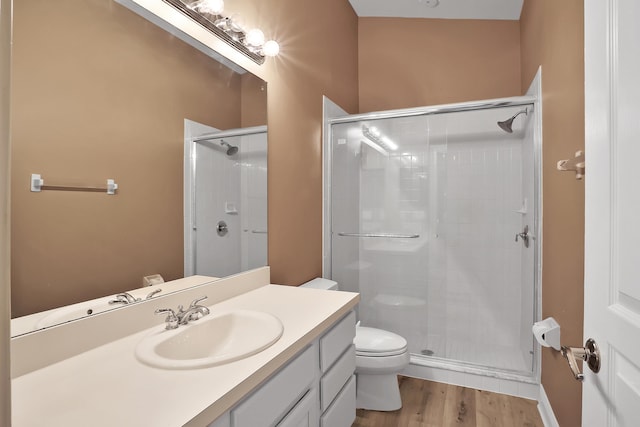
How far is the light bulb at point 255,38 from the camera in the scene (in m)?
1.65

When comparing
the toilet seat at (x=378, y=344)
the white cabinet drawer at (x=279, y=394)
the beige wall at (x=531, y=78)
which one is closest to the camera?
the white cabinet drawer at (x=279, y=394)

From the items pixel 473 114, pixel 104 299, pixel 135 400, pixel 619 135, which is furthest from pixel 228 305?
pixel 473 114

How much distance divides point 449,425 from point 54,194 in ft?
7.01

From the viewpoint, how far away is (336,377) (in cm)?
141

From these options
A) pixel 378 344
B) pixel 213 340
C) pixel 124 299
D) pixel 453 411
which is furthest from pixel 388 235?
pixel 124 299

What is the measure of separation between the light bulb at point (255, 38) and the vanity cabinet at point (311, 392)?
1338 mm

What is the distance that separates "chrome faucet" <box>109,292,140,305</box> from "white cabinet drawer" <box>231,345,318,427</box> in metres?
0.54

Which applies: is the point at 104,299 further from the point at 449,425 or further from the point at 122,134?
the point at 449,425

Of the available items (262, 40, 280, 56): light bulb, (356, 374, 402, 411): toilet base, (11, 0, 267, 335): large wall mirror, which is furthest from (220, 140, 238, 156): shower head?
(356, 374, 402, 411): toilet base

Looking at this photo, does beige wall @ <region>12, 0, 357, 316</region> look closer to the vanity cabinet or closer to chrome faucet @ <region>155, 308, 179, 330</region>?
chrome faucet @ <region>155, 308, 179, 330</region>

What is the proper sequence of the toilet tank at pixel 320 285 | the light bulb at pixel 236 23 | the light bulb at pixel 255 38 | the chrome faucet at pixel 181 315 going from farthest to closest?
the toilet tank at pixel 320 285
the light bulb at pixel 255 38
the light bulb at pixel 236 23
the chrome faucet at pixel 181 315

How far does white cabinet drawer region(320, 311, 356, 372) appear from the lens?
1.30 metres

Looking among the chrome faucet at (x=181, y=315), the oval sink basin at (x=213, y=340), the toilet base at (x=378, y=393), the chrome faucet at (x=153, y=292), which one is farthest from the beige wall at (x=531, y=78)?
the chrome faucet at (x=153, y=292)

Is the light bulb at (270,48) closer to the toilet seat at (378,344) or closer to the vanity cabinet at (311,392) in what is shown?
the vanity cabinet at (311,392)
